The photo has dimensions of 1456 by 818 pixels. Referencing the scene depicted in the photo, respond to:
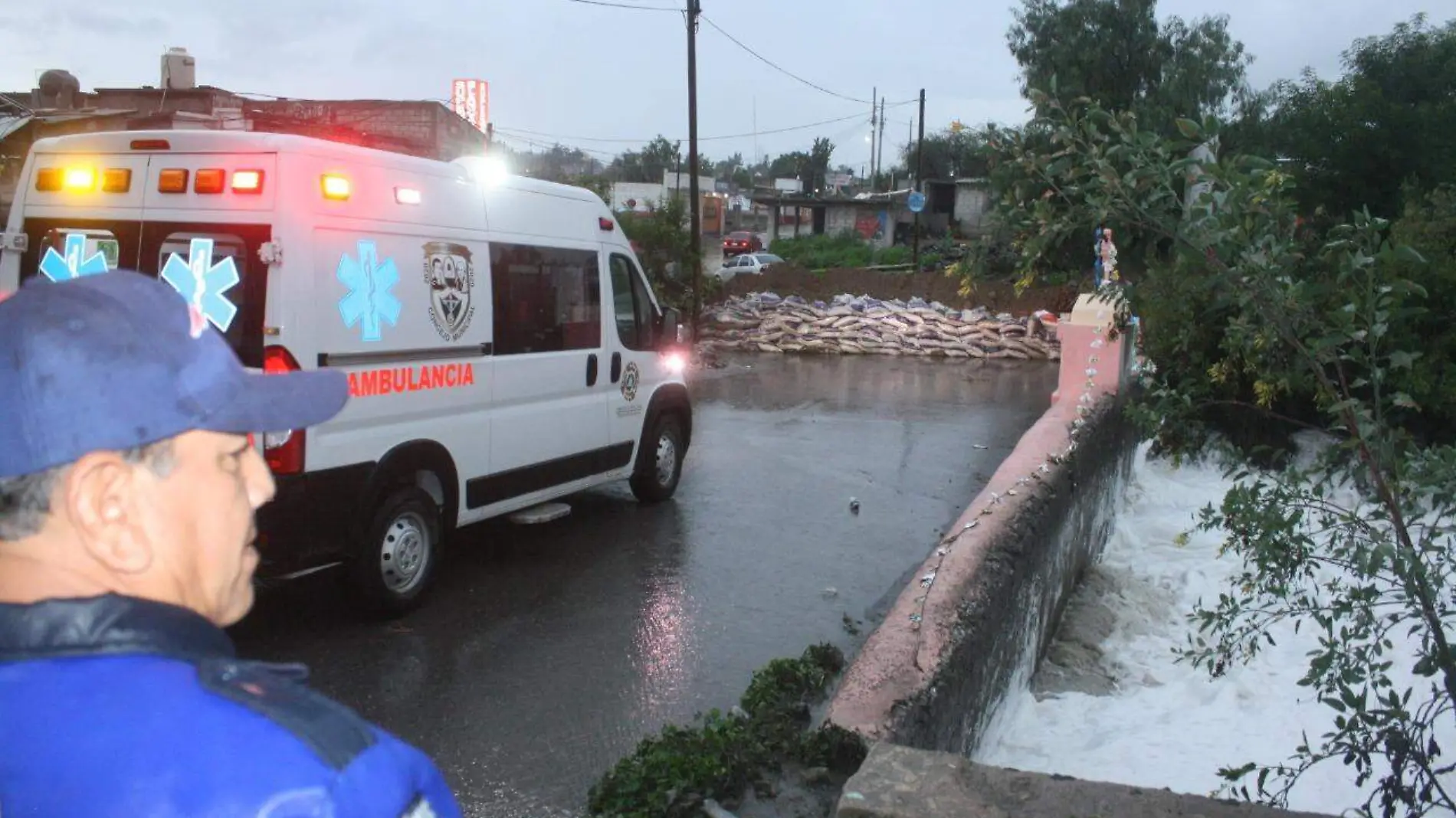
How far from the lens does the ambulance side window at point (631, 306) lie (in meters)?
8.62

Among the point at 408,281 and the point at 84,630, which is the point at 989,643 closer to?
the point at 408,281

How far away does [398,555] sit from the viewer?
6395 mm

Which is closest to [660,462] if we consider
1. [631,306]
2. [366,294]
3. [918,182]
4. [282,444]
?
[631,306]

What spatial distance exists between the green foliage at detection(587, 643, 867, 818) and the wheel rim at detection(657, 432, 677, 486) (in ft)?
18.2

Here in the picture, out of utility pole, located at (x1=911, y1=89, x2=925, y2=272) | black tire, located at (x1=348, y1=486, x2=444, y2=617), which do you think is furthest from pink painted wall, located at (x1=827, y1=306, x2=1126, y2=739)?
utility pole, located at (x1=911, y1=89, x2=925, y2=272)

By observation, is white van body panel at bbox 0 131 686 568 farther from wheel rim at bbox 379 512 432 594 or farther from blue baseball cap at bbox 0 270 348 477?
blue baseball cap at bbox 0 270 348 477

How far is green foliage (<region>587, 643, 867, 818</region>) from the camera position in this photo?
3.17m

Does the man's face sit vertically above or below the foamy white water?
above

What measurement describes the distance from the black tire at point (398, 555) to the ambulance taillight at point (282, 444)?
65cm

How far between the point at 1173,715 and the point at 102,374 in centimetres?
626

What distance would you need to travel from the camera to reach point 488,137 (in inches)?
1148

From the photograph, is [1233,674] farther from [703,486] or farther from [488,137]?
[488,137]

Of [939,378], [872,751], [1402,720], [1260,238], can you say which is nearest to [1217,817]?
[1402,720]

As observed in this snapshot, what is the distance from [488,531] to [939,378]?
1301cm
